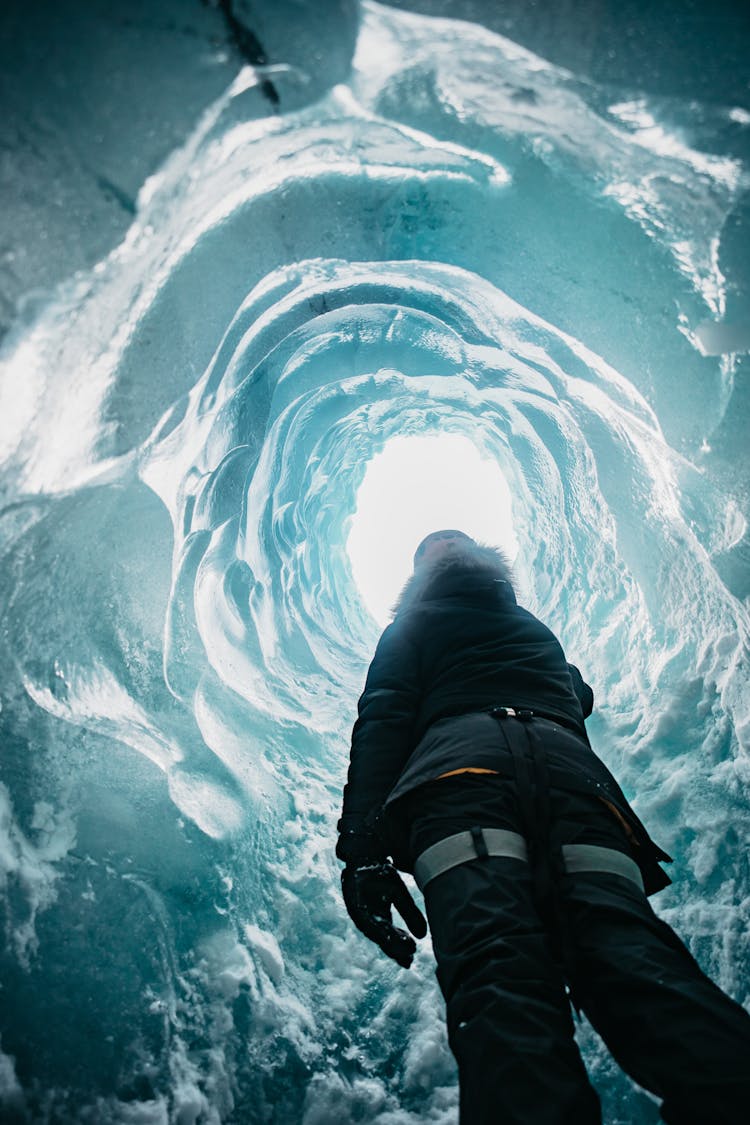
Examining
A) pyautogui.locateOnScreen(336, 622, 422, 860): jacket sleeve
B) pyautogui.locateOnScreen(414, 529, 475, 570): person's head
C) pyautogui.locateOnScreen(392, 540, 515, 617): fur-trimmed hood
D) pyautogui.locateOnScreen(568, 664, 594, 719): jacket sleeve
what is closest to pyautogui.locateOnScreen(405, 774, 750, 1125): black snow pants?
pyautogui.locateOnScreen(336, 622, 422, 860): jacket sleeve

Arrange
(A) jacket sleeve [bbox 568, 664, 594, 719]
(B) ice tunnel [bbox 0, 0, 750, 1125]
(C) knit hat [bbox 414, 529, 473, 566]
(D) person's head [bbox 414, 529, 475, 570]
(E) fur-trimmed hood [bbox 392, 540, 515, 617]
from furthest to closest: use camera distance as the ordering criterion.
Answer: (C) knit hat [bbox 414, 529, 473, 566] → (D) person's head [bbox 414, 529, 475, 570] → (E) fur-trimmed hood [bbox 392, 540, 515, 617] → (A) jacket sleeve [bbox 568, 664, 594, 719] → (B) ice tunnel [bbox 0, 0, 750, 1125]

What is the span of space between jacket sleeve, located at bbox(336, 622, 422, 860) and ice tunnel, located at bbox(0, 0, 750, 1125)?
0.85 meters

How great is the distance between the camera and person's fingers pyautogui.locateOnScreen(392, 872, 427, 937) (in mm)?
1799

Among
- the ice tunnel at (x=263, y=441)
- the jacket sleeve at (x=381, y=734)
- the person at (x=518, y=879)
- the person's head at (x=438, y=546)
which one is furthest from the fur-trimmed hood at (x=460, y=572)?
the ice tunnel at (x=263, y=441)

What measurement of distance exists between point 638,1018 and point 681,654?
1.96 meters

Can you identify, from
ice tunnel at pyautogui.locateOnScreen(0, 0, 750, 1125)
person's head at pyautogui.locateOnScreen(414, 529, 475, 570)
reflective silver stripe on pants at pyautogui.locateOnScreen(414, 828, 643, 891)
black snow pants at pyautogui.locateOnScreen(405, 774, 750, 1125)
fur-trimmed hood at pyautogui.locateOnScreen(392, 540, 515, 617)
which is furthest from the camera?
person's head at pyautogui.locateOnScreen(414, 529, 475, 570)

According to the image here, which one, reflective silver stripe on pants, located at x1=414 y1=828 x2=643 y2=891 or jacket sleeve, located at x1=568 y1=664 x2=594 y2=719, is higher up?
reflective silver stripe on pants, located at x1=414 y1=828 x2=643 y2=891

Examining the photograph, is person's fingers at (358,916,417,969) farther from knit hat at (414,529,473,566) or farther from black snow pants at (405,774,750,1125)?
knit hat at (414,529,473,566)

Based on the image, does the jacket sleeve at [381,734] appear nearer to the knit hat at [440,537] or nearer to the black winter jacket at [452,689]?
the black winter jacket at [452,689]

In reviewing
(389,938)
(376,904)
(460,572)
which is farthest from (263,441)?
(389,938)

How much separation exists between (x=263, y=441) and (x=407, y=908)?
2.56 m

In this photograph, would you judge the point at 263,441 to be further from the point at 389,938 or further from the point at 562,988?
the point at 562,988

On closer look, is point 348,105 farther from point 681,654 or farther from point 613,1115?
point 613,1115

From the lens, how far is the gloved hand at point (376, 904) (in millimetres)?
1787
